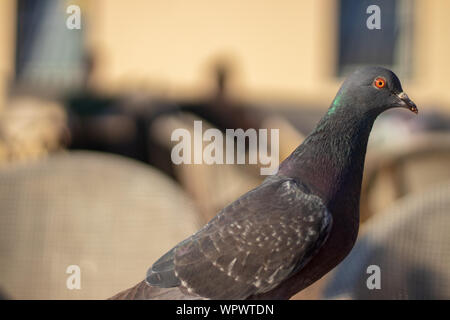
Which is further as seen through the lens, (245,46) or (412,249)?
(245,46)

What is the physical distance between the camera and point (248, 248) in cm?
102

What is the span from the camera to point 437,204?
5.78 ft

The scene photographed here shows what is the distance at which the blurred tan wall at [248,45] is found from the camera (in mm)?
7590

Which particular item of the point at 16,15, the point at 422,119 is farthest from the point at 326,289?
the point at 16,15

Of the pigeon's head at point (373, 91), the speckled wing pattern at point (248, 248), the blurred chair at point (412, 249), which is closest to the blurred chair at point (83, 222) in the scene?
the blurred chair at point (412, 249)

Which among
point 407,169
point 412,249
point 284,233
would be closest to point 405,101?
point 284,233

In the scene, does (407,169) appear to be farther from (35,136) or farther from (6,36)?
(6,36)

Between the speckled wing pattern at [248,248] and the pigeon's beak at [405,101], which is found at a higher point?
the pigeon's beak at [405,101]

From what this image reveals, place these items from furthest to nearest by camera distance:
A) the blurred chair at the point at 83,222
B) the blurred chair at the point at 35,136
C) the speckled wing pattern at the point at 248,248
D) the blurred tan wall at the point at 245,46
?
the blurred tan wall at the point at 245,46 → the blurred chair at the point at 35,136 → the blurred chair at the point at 83,222 → the speckled wing pattern at the point at 248,248

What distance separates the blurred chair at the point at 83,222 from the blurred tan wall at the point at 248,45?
5724 mm

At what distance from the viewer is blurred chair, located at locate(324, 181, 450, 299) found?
1682 millimetres

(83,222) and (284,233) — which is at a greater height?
(284,233)

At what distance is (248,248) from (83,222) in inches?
33.0

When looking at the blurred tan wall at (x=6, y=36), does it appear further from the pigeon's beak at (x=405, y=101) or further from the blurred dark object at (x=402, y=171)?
the pigeon's beak at (x=405, y=101)
